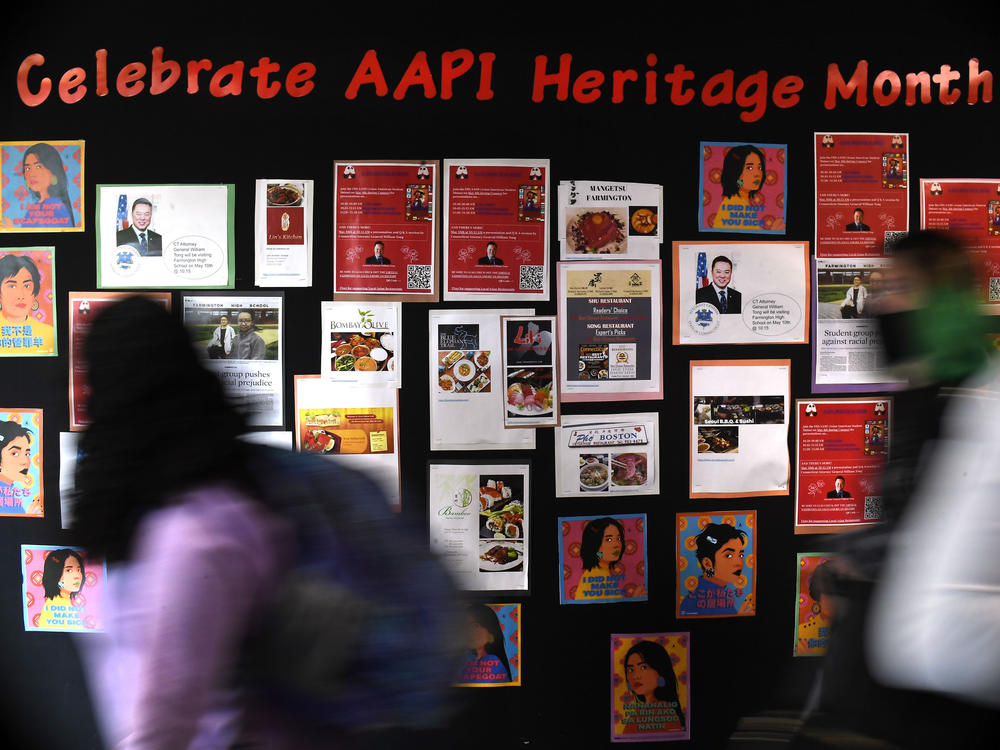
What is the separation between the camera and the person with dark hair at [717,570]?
1807 millimetres

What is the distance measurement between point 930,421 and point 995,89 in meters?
1.37

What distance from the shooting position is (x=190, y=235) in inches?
68.7

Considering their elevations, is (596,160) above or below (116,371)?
above

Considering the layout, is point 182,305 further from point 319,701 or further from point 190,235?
point 319,701

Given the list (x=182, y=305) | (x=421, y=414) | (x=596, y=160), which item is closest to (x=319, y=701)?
(x=421, y=414)

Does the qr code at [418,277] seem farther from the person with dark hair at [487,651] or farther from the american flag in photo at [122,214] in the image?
the person with dark hair at [487,651]

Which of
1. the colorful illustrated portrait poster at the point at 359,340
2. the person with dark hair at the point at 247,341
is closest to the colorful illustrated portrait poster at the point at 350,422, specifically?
the colorful illustrated portrait poster at the point at 359,340

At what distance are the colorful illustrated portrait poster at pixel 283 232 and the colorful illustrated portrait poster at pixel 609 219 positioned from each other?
74 centimetres

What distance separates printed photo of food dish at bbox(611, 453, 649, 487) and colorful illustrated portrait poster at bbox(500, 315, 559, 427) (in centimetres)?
22

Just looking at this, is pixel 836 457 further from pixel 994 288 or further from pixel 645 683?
pixel 645 683

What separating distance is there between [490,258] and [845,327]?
109 centimetres

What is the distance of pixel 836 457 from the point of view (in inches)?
71.8

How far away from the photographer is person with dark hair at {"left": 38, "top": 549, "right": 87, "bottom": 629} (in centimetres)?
177

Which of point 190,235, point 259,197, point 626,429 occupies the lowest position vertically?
point 626,429
